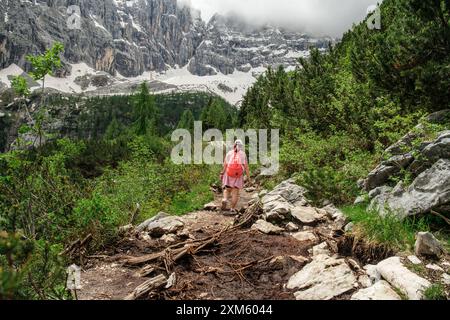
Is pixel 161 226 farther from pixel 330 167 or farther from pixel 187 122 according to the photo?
→ pixel 187 122

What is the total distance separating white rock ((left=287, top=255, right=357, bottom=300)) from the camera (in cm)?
436

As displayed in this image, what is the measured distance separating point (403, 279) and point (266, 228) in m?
3.12

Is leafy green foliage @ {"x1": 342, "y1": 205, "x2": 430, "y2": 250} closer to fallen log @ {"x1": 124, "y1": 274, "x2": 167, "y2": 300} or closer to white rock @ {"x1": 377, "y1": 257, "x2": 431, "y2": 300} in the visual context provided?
white rock @ {"x1": 377, "y1": 257, "x2": 431, "y2": 300}

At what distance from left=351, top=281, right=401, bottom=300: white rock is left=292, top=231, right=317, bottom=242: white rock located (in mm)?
2149

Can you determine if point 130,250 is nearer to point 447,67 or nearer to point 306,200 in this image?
point 306,200

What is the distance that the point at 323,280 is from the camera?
15.1 ft

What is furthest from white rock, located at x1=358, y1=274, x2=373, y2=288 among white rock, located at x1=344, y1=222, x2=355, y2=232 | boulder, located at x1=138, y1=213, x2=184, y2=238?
boulder, located at x1=138, y1=213, x2=184, y2=238

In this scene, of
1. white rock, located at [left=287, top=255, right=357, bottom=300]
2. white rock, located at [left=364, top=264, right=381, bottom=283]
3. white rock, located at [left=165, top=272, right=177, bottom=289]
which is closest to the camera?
white rock, located at [left=287, top=255, right=357, bottom=300]

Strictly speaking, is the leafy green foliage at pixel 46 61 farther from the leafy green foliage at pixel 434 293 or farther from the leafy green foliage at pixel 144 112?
the leafy green foliage at pixel 144 112

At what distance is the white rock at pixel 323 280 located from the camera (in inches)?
172

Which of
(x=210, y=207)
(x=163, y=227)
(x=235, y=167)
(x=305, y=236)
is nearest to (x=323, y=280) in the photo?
(x=305, y=236)

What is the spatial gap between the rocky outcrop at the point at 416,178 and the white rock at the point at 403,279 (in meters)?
1.55
